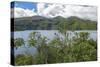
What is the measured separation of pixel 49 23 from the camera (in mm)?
2758

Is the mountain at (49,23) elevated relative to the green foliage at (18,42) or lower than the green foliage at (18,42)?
elevated

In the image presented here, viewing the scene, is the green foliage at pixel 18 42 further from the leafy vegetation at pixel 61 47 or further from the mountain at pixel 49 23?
the mountain at pixel 49 23

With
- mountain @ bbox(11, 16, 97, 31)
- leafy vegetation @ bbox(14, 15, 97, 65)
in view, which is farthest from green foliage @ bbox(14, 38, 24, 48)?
mountain @ bbox(11, 16, 97, 31)

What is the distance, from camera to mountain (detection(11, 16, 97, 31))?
2604 mm

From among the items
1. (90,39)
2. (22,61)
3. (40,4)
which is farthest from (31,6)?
(90,39)

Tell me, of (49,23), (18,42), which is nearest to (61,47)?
(49,23)

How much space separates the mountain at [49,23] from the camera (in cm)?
260

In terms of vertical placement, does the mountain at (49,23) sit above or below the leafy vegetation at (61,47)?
above

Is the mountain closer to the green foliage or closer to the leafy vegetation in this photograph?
the leafy vegetation

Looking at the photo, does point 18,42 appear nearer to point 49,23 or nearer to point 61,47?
point 49,23

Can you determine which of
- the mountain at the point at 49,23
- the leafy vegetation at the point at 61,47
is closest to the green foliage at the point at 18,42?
the leafy vegetation at the point at 61,47

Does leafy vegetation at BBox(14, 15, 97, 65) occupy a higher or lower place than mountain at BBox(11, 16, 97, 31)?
lower
